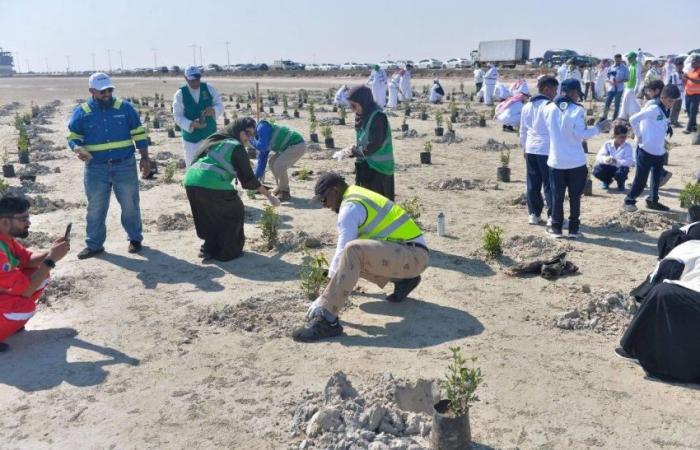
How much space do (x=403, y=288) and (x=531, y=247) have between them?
2.07 meters

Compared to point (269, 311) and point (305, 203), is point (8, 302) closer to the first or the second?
point (269, 311)

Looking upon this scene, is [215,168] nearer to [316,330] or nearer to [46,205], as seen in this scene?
[316,330]

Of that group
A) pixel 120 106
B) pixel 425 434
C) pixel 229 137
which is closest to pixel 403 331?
pixel 425 434

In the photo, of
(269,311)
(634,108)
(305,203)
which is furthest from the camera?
(634,108)

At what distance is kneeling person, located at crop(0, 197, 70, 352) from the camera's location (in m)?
4.62

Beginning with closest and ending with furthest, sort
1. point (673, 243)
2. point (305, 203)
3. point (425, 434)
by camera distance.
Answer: point (425, 434)
point (673, 243)
point (305, 203)

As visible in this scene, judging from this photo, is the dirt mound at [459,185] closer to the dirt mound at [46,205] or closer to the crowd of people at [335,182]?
the crowd of people at [335,182]

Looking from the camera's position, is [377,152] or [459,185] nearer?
[377,152]

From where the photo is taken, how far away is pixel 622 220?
755 centimetres

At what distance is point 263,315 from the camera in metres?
5.20

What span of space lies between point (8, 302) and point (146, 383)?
4.41 feet

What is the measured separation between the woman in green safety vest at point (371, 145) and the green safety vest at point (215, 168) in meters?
1.19

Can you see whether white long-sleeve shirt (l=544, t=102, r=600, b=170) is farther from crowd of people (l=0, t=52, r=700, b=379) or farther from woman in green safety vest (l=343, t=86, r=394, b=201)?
woman in green safety vest (l=343, t=86, r=394, b=201)

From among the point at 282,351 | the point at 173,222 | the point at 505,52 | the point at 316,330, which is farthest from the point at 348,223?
the point at 505,52
